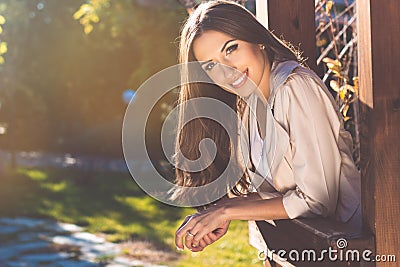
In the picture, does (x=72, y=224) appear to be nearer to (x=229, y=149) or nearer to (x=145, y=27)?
(x=145, y=27)


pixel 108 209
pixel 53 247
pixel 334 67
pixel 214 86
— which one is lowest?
pixel 53 247

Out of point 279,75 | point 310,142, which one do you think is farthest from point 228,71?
point 310,142

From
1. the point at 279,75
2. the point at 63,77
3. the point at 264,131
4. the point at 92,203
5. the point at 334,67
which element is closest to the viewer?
the point at 279,75

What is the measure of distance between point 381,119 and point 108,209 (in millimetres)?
6142

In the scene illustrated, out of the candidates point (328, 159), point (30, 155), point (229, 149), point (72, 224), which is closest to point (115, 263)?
point (72, 224)

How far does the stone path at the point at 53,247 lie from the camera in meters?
5.39

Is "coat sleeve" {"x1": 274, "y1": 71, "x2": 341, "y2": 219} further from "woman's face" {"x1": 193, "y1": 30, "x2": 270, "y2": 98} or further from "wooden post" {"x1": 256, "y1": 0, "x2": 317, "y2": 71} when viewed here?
"wooden post" {"x1": 256, "y1": 0, "x2": 317, "y2": 71}

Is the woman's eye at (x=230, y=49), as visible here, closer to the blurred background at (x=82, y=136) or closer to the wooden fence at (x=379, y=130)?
the wooden fence at (x=379, y=130)

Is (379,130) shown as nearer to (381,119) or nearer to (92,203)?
(381,119)

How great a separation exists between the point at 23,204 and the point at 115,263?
267cm

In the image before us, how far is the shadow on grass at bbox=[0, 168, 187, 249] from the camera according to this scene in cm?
652

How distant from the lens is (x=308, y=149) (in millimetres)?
1636

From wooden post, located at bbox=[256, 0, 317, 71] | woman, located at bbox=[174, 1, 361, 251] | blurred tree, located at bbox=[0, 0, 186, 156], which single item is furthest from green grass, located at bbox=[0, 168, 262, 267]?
woman, located at bbox=[174, 1, 361, 251]

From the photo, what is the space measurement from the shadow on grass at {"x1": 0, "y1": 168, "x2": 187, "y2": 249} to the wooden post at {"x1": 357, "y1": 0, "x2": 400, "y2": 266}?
438 cm
